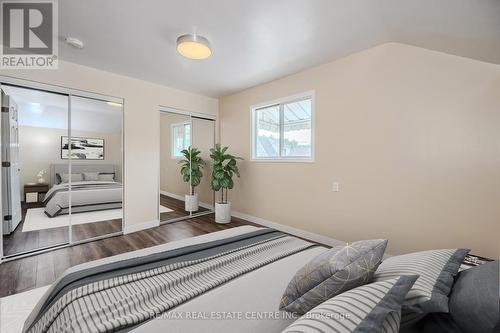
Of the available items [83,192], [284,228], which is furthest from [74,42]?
[284,228]

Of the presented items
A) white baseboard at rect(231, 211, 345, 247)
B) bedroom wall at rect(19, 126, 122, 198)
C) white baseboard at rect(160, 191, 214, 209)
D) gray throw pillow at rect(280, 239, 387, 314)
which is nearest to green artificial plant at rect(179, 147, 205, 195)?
white baseboard at rect(160, 191, 214, 209)

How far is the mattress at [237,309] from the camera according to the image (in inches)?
32.1

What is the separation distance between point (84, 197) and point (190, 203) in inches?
72.6

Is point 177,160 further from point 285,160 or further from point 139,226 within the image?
point 285,160

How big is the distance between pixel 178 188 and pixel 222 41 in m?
A: 3.01

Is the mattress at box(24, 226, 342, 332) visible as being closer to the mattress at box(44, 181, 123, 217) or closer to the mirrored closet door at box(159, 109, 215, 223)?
the mattress at box(44, 181, 123, 217)

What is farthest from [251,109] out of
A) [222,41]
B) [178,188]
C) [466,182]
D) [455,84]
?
[466,182]

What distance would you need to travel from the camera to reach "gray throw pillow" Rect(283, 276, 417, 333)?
2.08 ft

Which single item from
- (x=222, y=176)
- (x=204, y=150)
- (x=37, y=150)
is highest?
(x=204, y=150)

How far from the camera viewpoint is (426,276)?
914mm

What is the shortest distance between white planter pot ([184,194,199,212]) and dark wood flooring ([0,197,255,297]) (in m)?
0.41

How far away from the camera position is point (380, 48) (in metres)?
2.58

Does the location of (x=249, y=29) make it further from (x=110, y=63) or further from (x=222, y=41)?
(x=110, y=63)

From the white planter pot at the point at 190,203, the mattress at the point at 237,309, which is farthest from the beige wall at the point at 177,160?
the mattress at the point at 237,309
